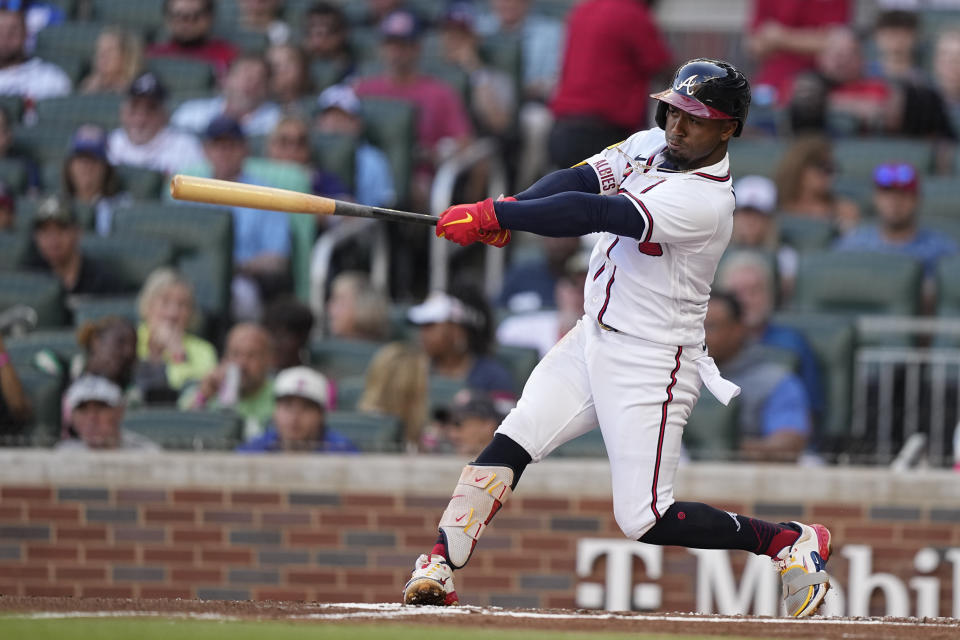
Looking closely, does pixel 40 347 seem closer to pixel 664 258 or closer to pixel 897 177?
pixel 664 258

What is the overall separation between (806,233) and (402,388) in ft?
8.76

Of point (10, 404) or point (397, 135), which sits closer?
point (10, 404)

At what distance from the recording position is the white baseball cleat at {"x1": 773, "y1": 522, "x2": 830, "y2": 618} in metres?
4.88


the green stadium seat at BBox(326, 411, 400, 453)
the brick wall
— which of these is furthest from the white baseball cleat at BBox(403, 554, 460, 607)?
the green stadium seat at BBox(326, 411, 400, 453)

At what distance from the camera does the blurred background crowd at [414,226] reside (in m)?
6.89

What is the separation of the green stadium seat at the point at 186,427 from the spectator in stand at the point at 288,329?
53cm

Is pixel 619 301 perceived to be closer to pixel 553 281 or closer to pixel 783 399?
pixel 783 399

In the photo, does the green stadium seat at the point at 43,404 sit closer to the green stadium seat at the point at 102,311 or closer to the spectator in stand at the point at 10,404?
the spectator in stand at the point at 10,404

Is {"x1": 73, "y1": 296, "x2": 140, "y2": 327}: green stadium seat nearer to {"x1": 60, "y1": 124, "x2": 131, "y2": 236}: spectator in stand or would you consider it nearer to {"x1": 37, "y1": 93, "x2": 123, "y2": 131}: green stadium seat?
{"x1": 60, "y1": 124, "x2": 131, "y2": 236}: spectator in stand

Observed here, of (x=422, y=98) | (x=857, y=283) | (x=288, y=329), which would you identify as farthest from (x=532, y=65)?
(x=288, y=329)

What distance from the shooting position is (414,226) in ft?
29.6

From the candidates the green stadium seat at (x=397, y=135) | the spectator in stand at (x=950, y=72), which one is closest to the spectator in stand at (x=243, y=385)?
the green stadium seat at (x=397, y=135)

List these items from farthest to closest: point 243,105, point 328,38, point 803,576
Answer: point 328,38
point 243,105
point 803,576

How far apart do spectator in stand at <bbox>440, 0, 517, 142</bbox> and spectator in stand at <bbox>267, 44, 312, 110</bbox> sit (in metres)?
0.97
